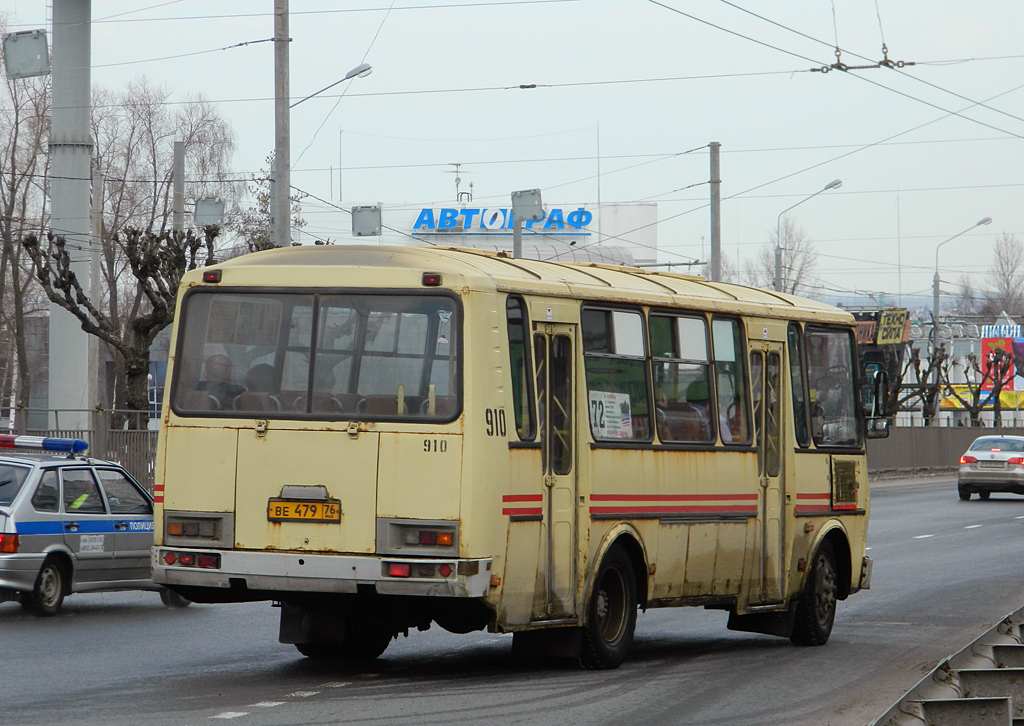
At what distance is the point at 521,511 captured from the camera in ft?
31.6

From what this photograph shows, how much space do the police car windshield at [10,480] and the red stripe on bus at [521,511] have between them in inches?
235

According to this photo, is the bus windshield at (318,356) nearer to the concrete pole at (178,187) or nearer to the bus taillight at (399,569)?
the bus taillight at (399,569)

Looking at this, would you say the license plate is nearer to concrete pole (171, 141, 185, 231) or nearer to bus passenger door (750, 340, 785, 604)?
bus passenger door (750, 340, 785, 604)

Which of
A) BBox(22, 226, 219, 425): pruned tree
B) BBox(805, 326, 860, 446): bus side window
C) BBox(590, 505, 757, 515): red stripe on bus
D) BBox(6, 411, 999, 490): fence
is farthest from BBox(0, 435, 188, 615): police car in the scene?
BBox(6, 411, 999, 490): fence

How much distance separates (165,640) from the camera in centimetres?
1238

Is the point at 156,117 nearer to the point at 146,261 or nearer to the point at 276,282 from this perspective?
the point at 146,261

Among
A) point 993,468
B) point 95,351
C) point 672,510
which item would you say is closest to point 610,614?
point 672,510

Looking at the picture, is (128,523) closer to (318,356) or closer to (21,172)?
(318,356)

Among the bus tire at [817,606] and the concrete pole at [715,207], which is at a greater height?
the concrete pole at [715,207]

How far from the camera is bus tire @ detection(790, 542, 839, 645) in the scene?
1302cm

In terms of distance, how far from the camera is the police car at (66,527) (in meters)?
13.5

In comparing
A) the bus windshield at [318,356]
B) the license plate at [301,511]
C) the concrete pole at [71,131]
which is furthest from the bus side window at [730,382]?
the concrete pole at [71,131]

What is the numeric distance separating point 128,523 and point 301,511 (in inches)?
231

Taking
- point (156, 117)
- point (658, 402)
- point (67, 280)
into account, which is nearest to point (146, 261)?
point (67, 280)
